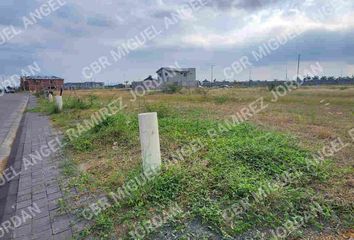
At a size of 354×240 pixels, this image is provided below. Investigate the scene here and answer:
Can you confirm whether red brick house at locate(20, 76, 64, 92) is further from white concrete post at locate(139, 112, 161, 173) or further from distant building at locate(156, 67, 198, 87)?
white concrete post at locate(139, 112, 161, 173)

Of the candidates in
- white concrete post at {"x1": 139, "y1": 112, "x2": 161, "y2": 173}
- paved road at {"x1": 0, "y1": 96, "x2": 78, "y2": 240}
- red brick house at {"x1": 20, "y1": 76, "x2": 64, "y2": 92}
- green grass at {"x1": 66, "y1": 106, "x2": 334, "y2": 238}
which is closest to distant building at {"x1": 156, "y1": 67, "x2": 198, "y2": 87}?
red brick house at {"x1": 20, "y1": 76, "x2": 64, "y2": 92}

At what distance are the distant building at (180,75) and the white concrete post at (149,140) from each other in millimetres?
52912

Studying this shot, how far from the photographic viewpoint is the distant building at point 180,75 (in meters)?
57.8

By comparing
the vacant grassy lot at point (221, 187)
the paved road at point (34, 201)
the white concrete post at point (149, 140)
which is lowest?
the paved road at point (34, 201)

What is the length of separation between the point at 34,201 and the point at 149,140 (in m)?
1.56

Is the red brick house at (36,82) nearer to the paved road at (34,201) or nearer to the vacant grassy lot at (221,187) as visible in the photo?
the paved road at (34,201)

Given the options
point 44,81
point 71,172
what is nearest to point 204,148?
point 71,172

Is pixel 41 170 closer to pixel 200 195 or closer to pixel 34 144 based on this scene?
pixel 34 144

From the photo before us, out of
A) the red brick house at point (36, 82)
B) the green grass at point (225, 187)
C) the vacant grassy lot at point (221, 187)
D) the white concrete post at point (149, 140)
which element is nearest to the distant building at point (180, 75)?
the red brick house at point (36, 82)

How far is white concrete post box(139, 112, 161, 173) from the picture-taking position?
355 centimetres

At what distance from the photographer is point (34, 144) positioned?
689 centimetres

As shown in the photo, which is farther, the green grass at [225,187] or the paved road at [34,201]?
the paved road at [34,201]

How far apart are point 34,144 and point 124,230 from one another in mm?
5169

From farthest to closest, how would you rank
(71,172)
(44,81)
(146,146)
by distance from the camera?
(44,81), (71,172), (146,146)
